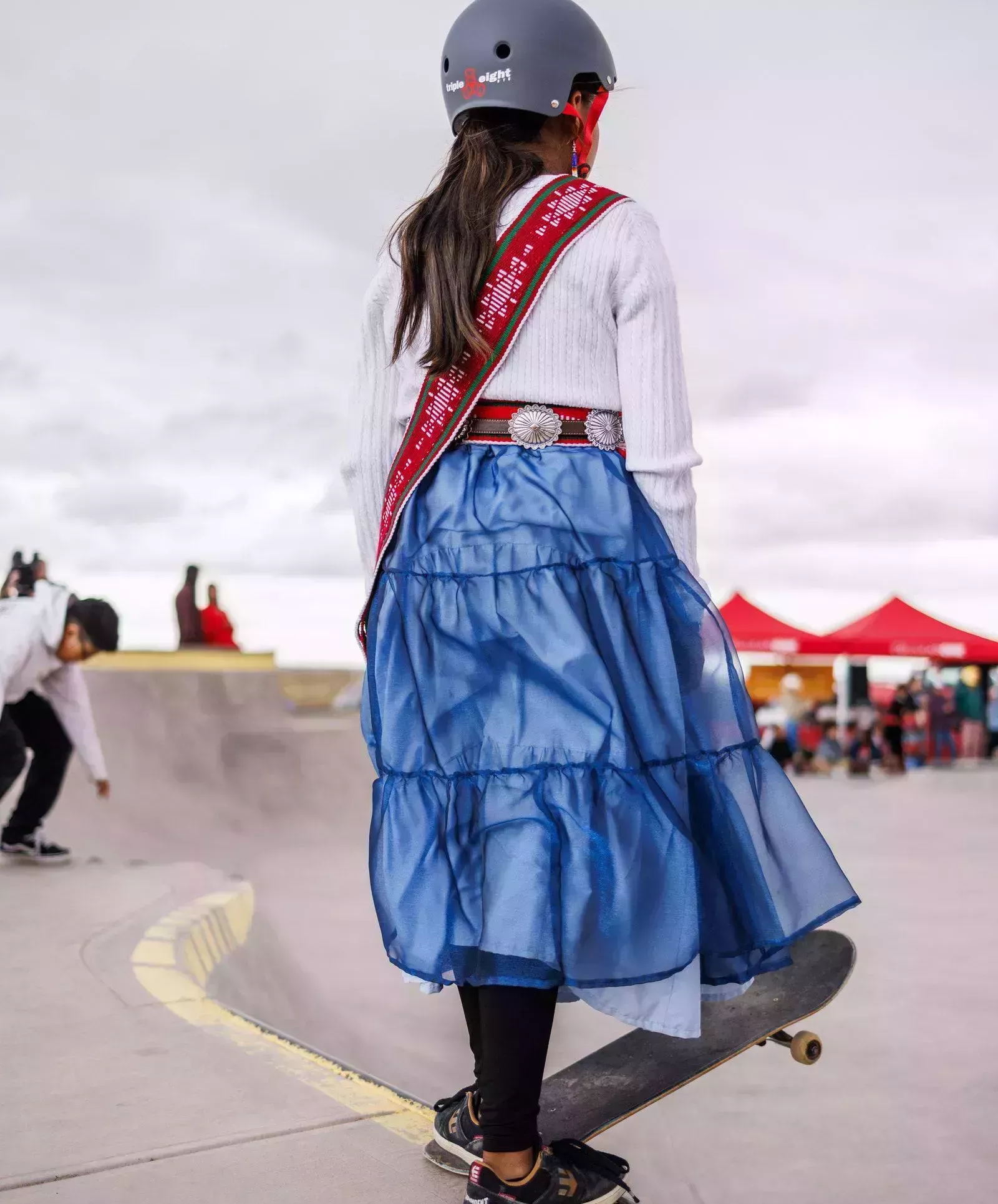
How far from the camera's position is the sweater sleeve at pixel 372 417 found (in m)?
1.72

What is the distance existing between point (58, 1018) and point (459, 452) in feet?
5.51

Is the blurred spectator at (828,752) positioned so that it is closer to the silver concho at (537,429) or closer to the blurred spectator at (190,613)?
the blurred spectator at (190,613)

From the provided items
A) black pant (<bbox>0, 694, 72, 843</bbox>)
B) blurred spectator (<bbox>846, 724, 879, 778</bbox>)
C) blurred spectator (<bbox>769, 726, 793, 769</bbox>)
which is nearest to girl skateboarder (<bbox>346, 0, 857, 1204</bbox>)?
black pant (<bbox>0, 694, 72, 843</bbox>)

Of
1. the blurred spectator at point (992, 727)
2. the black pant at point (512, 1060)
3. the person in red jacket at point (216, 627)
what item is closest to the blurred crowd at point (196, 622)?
the person in red jacket at point (216, 627)

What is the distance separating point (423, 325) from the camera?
1.69 meters

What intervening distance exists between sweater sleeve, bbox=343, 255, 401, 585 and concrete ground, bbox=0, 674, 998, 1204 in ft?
2.91

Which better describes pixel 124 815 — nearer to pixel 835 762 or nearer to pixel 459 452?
pixel 459 452

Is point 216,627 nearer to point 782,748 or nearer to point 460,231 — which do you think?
point 782,748

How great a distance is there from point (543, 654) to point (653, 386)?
37cm

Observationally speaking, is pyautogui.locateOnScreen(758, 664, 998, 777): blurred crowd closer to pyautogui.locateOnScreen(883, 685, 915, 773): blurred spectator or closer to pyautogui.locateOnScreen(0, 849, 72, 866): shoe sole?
pyautogui.locateOnScreen(883, 685, 915, 773): blurred spectator

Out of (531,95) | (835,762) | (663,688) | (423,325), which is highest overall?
(531,95)

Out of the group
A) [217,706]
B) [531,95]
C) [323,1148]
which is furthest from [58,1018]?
[217,706]

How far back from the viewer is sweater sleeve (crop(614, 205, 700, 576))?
1564 millimetres

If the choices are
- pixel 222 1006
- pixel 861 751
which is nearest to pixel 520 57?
pixel 222 1006
